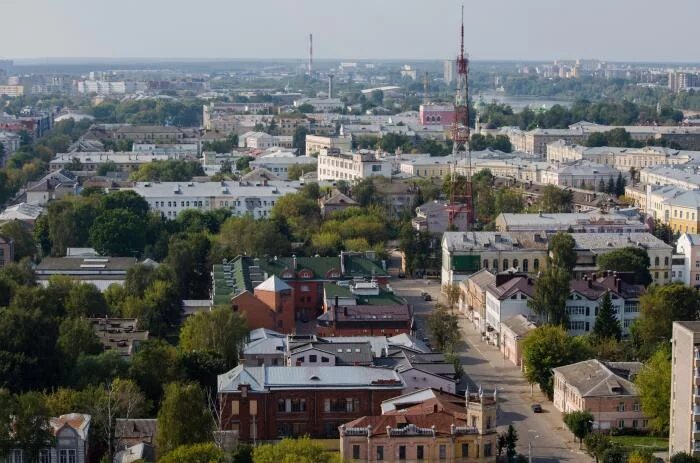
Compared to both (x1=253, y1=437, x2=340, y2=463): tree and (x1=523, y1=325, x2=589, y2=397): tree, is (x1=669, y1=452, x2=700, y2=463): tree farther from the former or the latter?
(x1=523, y1=325, x2=589, y2=397): tree

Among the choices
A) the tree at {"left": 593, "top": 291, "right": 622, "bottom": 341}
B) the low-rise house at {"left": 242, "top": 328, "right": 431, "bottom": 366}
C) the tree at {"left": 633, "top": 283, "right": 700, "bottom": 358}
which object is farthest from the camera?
the tree at {"left": 593, "top": 291, "right": 622, "bottom": 341}

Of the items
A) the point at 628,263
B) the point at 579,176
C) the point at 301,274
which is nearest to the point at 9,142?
the point at 579,176

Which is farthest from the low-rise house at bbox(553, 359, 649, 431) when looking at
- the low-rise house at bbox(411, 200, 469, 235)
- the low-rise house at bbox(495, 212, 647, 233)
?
the low-rise house at bbox(411, 200, 469, 235)

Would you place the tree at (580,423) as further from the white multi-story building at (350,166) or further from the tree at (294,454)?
the white multi-story building at (350,166)

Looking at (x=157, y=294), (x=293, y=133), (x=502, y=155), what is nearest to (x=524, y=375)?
(x=157, y=294)

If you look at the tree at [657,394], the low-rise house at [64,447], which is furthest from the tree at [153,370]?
the tree at [657,394]
